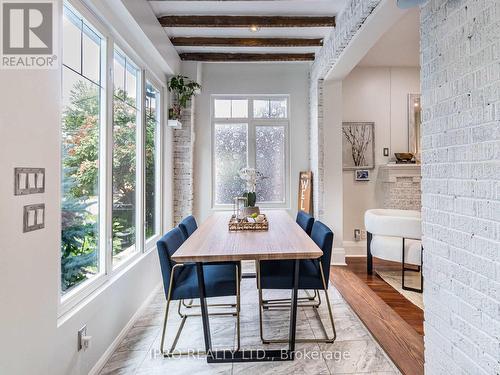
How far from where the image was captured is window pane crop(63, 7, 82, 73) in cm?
186

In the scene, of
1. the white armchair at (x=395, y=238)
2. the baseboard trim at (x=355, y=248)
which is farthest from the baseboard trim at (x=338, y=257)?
the baseboard trim at (x=355, y=248)

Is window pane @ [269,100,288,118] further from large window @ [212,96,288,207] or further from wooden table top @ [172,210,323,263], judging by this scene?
wooden table top @ [172,210,323,263]

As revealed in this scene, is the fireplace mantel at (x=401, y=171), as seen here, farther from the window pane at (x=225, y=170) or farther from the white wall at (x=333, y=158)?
the window pane at (x=225, y=170)

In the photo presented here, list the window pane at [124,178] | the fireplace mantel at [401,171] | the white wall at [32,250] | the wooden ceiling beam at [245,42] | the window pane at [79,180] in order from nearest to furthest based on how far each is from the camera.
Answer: the white wall at [32,250] < the window pane at [79,180] < the window pane at [124,178] < the wooden ceiling beam at [245,42] < the fireplace mantel at [401,171]

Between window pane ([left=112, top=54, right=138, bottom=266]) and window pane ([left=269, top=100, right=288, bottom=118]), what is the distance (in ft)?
7.90

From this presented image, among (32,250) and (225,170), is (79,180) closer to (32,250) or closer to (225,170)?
(32,250)

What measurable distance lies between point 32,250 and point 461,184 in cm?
212

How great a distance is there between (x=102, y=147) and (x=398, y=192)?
14.1 feet

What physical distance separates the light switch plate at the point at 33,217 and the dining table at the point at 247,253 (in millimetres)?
740

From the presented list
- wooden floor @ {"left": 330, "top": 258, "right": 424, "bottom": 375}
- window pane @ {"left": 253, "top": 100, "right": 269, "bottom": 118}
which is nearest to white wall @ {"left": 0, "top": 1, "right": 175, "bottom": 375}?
wooden floor @ {"left": 330, "top": 258, "right": 424, "bottom": 375}

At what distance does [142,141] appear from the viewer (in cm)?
320

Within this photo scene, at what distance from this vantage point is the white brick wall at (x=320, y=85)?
3033mm

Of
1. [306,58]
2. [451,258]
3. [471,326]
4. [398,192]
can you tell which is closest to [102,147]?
[451,258]

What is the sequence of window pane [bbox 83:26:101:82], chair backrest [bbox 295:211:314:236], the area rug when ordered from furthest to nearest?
the area rug, chair backrest [bbox 295:211:314:236], window pane [bbox 83:26:101:82]
